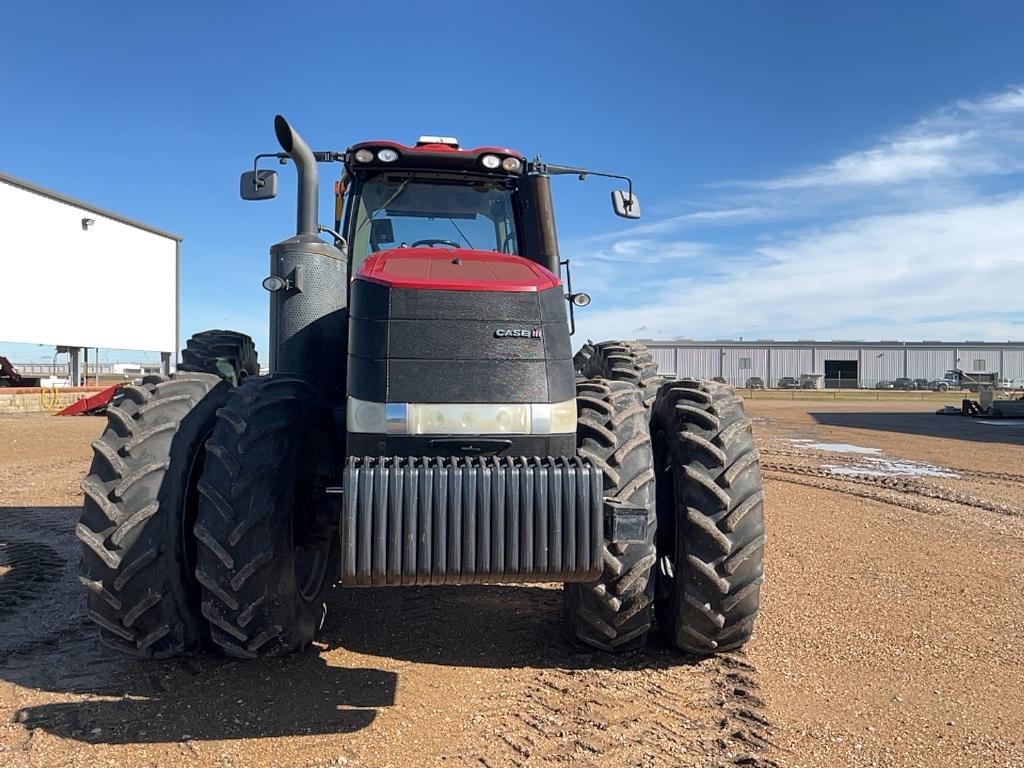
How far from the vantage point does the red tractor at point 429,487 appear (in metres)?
3.22

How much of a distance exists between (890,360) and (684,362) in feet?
56.7

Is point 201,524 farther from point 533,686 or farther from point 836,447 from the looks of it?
point 836,447

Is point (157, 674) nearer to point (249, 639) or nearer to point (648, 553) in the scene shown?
point (249, 639)

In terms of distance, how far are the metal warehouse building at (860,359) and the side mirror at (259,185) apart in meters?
59.8

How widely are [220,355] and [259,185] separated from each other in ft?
7.06

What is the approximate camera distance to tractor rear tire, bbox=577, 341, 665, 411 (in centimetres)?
656

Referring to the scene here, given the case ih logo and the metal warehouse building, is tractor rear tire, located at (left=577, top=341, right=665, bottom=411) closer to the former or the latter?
the case ih logo

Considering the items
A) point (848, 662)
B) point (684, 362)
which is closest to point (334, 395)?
point (848, 662)

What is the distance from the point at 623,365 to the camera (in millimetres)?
6676

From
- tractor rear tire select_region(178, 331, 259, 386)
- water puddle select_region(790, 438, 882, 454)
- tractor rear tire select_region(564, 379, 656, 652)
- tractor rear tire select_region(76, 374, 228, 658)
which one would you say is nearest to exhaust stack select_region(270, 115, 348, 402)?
tractor rear tire select_region(76, 374, 228, 658)

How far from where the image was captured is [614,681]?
390cm

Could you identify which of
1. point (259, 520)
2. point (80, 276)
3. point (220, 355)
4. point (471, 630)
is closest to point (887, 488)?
point (471, 630)

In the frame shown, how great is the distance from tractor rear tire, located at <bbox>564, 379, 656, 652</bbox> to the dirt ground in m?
0.28

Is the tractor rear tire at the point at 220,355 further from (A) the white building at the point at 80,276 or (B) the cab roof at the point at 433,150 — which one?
(A) the white building at the point at 80,276
